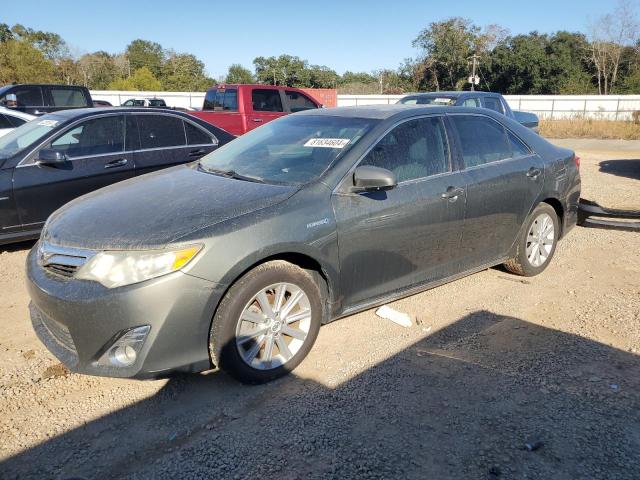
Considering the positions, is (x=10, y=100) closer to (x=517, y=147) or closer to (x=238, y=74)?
(x=517, y=147)

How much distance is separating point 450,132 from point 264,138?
1.52 m

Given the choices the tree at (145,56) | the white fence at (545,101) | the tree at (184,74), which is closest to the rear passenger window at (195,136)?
the white fence at (545,101)

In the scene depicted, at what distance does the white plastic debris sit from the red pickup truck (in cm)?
859

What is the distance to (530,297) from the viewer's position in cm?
460

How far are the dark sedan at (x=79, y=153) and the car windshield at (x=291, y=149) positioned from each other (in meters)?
2.12

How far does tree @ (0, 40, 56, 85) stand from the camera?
4412 centimetres

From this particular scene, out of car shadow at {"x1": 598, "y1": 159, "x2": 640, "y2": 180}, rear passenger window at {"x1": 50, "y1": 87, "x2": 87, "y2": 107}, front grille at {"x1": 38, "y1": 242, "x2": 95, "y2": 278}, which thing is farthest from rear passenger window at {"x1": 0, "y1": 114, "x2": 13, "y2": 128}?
car shadow at {"x1": 598, "y1": 159, "x2": 640, "y2": 180}

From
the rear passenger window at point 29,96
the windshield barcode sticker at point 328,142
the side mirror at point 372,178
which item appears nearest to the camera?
the side mirror at point 372,178

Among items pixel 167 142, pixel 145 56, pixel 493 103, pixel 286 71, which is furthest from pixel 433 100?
pixel 145 56

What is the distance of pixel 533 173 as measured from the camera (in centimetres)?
472

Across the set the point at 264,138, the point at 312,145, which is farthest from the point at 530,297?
the point at 264,138

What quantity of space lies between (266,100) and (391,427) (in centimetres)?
1081

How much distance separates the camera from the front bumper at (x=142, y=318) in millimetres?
2701

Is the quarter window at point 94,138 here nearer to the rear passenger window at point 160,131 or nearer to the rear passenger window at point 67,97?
the rear passenger window at point 160,131
